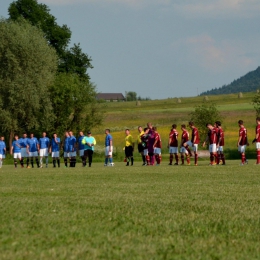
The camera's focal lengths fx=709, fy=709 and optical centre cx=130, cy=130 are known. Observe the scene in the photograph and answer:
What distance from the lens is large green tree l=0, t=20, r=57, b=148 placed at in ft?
208

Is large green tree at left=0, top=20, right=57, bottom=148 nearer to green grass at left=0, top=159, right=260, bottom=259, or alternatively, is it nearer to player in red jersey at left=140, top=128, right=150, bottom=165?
player in red jersey at left=140, top=128, right=150, bottom=165

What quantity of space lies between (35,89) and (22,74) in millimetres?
1828

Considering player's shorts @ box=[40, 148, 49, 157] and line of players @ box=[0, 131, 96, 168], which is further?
player's shorts @ box=[40, 148, 49, 157]

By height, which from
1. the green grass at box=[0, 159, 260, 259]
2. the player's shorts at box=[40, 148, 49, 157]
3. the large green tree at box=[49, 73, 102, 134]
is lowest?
the green grass at box=[0, 159, 260, 259]

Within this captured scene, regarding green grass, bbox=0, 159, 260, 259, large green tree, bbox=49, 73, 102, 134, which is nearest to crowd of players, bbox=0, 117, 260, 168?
green grass, bbox=0, 159, 260, 259

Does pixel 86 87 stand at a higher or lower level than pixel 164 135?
higher

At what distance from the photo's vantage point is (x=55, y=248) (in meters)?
7.11

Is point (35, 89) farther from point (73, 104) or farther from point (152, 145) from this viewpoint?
point (152, 145)

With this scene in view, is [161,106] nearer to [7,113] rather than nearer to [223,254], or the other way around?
[7,113]

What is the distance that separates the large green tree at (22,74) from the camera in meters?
63.3

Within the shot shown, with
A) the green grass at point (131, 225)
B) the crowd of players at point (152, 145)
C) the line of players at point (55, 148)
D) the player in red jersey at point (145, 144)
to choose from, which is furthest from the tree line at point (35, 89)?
the green grass at point (131, 225)

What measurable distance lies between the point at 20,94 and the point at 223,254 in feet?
191

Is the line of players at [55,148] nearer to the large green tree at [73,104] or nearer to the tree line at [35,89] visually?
the tree line at [35,89]

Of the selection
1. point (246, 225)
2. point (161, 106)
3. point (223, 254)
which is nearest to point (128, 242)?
point (223, 254)
